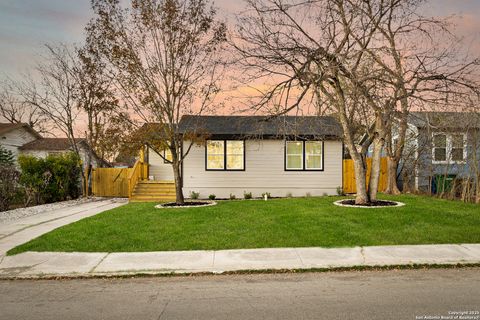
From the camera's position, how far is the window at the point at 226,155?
19.5m

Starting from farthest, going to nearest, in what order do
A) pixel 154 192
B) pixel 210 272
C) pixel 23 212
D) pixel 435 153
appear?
pixel 435 153 → pixel 154 192 → pixel 23 212 → pixel 210 272

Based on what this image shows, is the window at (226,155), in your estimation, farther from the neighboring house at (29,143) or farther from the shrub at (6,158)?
the neighboring house at (29,143)

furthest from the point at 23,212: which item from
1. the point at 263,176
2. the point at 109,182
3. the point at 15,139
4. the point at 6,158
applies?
the point at 15,139

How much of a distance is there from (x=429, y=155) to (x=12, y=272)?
69.3ft

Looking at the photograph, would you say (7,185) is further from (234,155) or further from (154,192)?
(234,155)

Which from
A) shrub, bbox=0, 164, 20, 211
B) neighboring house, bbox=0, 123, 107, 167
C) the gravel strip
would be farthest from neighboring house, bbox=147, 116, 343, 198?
neighboring house, bbox=0, 123, 107, 167

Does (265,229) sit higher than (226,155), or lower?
lower

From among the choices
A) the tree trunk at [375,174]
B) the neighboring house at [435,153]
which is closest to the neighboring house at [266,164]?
the neighboring house at [435,153]

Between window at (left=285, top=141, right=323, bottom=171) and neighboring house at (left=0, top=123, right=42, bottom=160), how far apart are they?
23038 millimetres

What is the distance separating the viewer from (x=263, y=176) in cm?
1961

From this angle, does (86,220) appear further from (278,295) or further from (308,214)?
(278,295)

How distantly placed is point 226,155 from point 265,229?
34.2 feet

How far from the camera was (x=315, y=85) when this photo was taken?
1146 centimetres


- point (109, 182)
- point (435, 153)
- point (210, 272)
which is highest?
point (435, 153)
